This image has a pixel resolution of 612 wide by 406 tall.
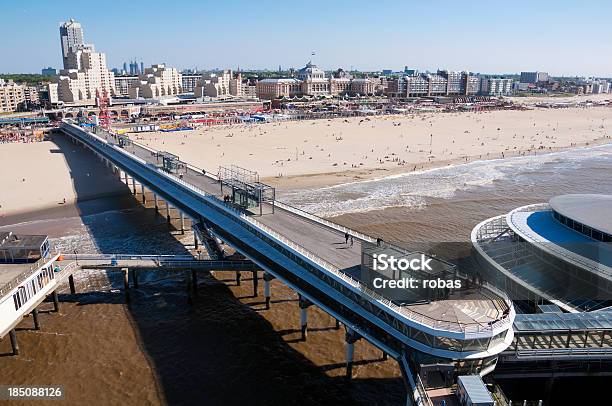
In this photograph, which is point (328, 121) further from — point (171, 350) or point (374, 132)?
point (171, 350)

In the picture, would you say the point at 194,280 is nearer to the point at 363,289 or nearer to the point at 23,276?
the point at 23,276

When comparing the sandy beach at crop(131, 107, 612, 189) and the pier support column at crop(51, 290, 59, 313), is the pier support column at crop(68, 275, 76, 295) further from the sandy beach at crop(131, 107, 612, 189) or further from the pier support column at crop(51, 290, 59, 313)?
the sandy beach at crop(131, 107, 612, 189)

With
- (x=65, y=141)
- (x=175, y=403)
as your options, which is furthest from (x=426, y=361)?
(x=65, y=141)

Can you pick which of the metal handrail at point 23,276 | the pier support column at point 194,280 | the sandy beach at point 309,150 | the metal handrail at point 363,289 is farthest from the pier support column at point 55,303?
the sandy beach at point 309,150

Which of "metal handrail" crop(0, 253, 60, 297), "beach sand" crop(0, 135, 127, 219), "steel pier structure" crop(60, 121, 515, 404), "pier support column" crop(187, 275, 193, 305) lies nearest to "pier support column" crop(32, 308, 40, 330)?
"metal handrail" crop(0, 253, 60, 297)

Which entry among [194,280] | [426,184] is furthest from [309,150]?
[194,280]
